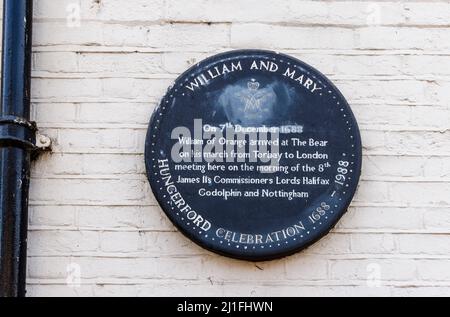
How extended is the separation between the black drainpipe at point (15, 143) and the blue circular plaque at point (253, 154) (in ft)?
1.49

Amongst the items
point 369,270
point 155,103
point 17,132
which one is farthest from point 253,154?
point 17,132

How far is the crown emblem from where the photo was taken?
2.73 meters

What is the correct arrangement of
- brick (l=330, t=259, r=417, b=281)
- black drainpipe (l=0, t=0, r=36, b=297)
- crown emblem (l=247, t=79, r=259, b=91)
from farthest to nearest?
crown emblem (l=247, t=79, r=259, b=91)
brick (l=330, t=259, r=417, b=281)
black drainpipe (l=0, t=0, r=36, b=297)

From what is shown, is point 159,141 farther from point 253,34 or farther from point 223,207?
point 253,34

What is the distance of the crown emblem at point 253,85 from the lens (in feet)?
8.96

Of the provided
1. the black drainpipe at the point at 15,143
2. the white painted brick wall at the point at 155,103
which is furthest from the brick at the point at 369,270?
the black drainpipe at the point at 15,143

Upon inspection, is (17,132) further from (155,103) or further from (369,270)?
(369,270)

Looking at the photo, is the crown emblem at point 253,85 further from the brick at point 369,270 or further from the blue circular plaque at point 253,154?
the brick at point 369,270

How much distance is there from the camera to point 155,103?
9.11ft

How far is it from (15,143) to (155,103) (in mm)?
544

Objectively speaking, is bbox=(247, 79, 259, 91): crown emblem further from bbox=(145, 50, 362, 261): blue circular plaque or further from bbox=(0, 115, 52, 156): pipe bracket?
bbox=(0, 115, 52, 156): pipe bracket

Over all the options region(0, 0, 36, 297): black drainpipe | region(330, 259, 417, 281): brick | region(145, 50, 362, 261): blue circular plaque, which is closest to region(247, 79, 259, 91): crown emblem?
region(145, 50, 362, 261): blue circular plaque

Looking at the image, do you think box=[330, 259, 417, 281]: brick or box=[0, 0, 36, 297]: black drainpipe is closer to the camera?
box=[0, 0, 36, 297]: black drainpipe
